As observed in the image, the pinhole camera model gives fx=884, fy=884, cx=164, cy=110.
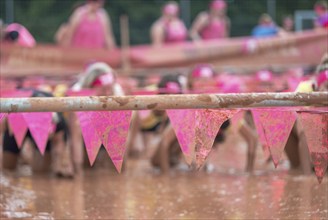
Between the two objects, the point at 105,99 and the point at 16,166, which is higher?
the point at 105,99

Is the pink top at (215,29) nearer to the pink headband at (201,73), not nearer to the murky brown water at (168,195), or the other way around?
the pink headband at (201,73)

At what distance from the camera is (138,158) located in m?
10.1

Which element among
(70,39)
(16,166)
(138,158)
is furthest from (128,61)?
(16,166)

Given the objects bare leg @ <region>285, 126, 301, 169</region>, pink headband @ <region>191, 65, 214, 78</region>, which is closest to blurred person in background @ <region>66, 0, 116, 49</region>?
pink headband @ <region>191, 65, 214, 78</region>

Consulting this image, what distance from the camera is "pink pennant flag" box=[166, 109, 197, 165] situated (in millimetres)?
A: 5285

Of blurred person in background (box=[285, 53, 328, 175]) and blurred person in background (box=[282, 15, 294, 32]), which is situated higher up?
blurred person in background (box=[285, 53, 328, 175])

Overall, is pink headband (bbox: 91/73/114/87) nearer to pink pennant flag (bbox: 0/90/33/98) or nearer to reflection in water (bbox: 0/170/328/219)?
pink pennant flag (bbox: 0/90/33/98)

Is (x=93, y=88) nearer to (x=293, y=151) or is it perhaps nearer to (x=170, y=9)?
(x=293, y=151)

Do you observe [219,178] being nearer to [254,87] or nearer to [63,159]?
[63,159]

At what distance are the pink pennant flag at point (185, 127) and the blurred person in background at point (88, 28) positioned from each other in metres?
10.1

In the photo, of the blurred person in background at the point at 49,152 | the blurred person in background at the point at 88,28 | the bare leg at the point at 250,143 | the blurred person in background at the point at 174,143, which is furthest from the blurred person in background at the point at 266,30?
the blurred person in background at the point at 49,152

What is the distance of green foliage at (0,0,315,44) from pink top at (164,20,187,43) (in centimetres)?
201

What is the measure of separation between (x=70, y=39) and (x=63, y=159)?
7017 millimetres

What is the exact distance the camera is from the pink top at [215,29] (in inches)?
699
